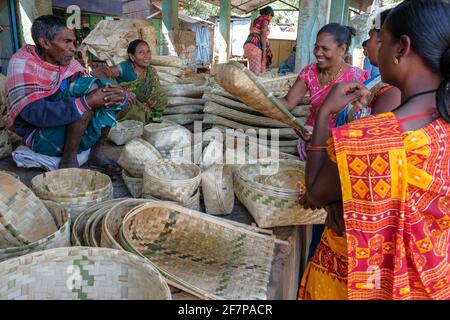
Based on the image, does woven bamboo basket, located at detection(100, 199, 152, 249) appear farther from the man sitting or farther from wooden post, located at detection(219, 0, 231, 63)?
wooden post, located at detection(219, 0, 231, 63)

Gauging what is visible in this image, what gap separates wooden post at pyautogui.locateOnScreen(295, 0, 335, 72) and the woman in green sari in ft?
4.31

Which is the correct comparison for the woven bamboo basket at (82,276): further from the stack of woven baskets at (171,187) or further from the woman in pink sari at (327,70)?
the woman in pink sari at (327,70)

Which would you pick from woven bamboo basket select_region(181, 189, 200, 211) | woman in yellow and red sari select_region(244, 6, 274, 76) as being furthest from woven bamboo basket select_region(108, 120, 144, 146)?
woman in yellow and red sari select_region(244, 6, 274, 76)

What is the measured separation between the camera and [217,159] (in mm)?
2055

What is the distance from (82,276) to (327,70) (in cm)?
180

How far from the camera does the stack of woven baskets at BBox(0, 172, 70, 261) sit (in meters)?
1.34

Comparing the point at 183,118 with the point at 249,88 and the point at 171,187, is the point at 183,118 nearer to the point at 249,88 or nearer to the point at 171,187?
the point at 249,88

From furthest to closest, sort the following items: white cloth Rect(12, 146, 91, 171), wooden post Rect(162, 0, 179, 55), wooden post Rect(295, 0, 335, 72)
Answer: wooden post Rect(162, 0, 179, 55), wooden post Rect(295, 0, 335, 72), white cloth Rect(12, 146, 91, 171)

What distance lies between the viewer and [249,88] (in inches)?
70.1

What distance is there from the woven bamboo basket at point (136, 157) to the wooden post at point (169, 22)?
19.4 ft

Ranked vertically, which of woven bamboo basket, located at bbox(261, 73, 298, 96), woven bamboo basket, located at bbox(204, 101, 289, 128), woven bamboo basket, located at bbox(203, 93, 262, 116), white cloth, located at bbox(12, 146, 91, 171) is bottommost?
white cloth, located at bbox(12, 146, 91, 171)

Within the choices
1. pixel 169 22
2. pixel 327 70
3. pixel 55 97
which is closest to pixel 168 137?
pixel 55 97

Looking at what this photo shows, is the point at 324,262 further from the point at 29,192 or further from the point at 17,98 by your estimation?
the point at 17,98
